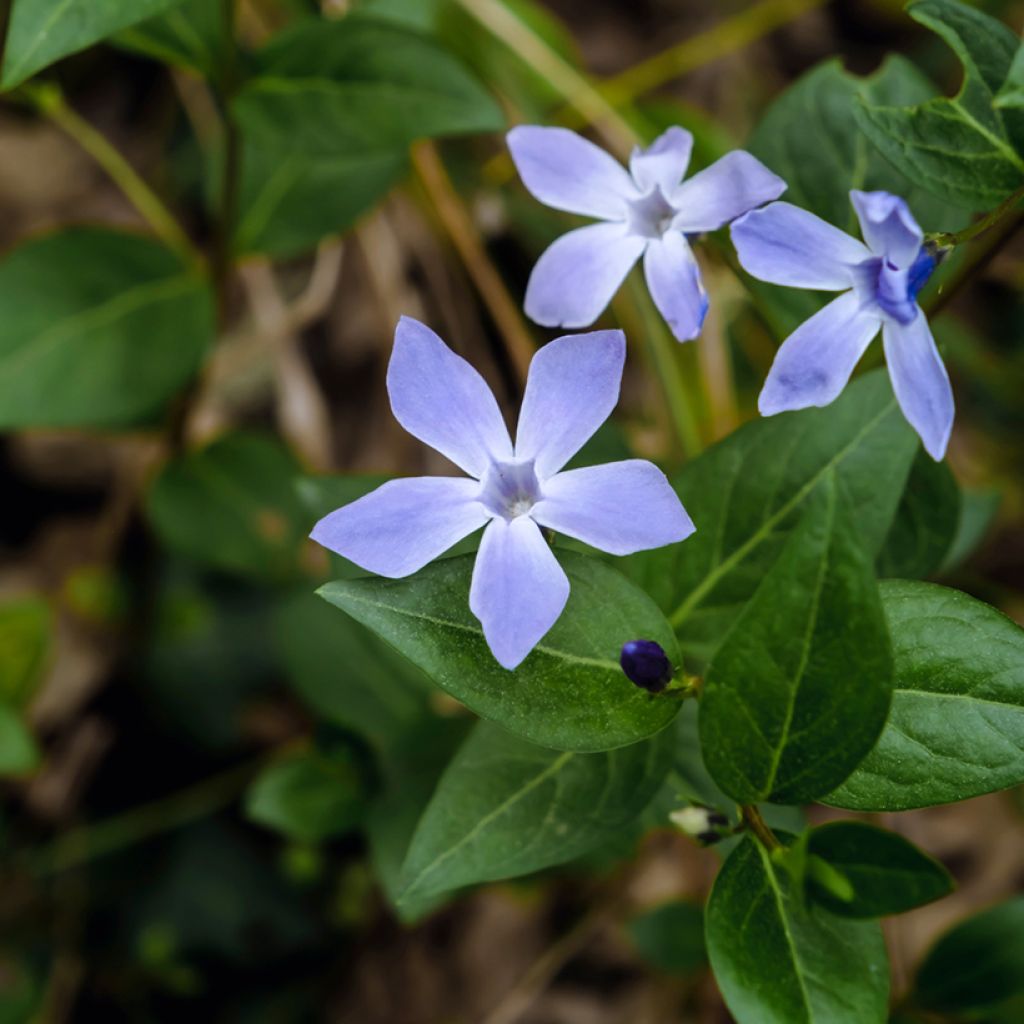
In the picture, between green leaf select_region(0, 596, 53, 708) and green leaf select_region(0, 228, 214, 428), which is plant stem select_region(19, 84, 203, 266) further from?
green leaf select_region(0, 596, 53, 708)

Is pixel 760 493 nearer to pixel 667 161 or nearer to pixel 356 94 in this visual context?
pixel 667 161

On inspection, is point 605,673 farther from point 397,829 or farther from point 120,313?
point 120,313

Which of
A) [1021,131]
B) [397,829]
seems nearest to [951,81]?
[1021,131]

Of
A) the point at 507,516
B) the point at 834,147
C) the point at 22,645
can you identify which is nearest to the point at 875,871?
the point at 507,516

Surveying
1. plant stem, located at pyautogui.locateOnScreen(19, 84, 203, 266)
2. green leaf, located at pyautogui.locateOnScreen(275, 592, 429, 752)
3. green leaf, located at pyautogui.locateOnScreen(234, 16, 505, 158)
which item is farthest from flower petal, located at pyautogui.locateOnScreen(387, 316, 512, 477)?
plant stem, located at pyautogui.locateOnScreen(19, 84, 203, 266)

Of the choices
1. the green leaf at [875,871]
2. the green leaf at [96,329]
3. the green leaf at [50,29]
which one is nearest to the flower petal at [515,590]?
the green leaf at [875,871]

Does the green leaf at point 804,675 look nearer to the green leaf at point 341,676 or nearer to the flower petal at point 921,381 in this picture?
the flower petal at point 921,381

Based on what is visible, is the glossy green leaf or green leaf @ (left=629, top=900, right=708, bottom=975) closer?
the glossy green leaf
